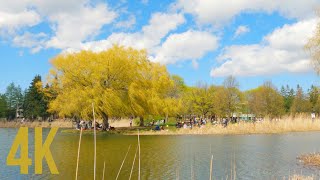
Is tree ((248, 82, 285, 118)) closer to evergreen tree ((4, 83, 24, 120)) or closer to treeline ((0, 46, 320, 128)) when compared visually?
treeline ((0, 46, 320, 128))

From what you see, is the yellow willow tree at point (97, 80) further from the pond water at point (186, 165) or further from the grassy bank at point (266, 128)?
the pond water at point (186, 165)

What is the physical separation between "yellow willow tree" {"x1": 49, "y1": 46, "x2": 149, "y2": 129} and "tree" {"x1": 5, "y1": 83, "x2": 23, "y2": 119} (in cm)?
4539

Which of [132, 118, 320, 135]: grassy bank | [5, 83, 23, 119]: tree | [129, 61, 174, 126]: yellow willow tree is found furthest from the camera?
[5, 83, 23, 119]: tree

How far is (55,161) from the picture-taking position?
17734 millimetres

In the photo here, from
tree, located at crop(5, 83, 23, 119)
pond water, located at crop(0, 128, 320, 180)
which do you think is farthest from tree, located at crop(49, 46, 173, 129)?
tree, located at crop(5, 83, 23, 119)

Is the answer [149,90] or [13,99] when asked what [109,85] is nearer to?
[149,90]

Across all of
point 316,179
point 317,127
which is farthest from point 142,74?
point 316,179

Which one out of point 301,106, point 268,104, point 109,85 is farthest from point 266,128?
point 301,106

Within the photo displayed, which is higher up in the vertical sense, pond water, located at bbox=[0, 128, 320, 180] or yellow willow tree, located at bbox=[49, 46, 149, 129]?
yellow willow tree, located at bbox=[49, 46, 149, 129]

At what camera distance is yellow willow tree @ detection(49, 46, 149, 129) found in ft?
135

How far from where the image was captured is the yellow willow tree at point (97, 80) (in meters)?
41.1

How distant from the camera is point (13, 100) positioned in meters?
98.1

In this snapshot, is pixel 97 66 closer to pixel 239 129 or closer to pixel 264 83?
pixel 239 129

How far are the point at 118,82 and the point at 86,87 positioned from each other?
12.3 ft
